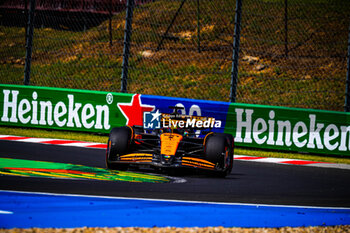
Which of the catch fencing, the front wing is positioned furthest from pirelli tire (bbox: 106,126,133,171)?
the catch fencing

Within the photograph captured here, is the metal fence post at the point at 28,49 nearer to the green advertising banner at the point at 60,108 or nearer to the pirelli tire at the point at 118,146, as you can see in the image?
the green advertising banner at the point at 60,108

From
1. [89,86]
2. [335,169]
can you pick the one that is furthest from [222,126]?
[89,86]

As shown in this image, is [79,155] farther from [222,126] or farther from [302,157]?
[302,157]

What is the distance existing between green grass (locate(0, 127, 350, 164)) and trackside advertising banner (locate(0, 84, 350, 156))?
146 mm

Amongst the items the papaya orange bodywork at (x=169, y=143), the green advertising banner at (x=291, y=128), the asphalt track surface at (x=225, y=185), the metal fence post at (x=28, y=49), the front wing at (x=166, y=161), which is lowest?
the asphalt track surface at (x=225, y=185)

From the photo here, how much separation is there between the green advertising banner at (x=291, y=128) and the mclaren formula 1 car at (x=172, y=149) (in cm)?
356

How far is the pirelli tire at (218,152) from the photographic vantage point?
25.5 ft

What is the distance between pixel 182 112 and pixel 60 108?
107 inches

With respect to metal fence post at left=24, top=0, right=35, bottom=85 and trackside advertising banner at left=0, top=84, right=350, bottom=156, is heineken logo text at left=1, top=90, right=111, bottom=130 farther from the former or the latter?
metal fence post at left=24, top=0, right=35, bottom=85

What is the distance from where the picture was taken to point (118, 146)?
786 cm

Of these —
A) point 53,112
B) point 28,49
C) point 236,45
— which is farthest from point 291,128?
point 28,49

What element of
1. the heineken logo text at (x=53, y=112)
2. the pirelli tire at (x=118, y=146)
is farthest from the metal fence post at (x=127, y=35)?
the pirelli tire at (x=118, y=146)

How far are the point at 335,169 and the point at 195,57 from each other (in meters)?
10.9

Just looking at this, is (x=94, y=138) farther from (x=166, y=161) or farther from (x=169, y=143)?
(x=166, y=161)
